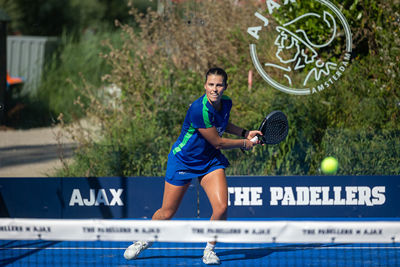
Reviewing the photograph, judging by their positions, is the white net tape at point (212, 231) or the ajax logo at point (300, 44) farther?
the ajax logo at point (300, 44)

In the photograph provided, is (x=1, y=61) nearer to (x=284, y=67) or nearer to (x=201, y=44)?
(x=201, y=44)

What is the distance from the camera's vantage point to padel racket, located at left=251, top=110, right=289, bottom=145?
5.10 metres

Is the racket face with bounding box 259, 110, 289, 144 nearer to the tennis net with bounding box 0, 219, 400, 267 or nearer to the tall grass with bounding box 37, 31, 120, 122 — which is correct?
→ the tennis net with bounding box 0, 219, 400, 267

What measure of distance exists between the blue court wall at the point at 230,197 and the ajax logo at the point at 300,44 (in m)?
1.49

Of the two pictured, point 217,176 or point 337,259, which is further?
point 337,259

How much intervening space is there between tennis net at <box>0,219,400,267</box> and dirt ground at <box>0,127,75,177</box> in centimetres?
158

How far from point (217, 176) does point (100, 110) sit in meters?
3.39

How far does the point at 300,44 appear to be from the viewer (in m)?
7.81

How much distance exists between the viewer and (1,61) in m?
7.76

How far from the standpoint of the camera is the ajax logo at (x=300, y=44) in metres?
7.63

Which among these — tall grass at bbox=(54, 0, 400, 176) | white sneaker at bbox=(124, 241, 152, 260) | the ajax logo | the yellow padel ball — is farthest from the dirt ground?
the yellow padel ball

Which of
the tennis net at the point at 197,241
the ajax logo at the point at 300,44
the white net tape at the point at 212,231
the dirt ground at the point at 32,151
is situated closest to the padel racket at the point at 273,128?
the tennis net at the point at 197,241

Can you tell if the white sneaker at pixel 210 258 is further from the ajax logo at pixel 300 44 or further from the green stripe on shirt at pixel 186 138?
the ajax logo at pixel 300 44

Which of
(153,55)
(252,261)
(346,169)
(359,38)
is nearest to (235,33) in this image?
(153,55)
